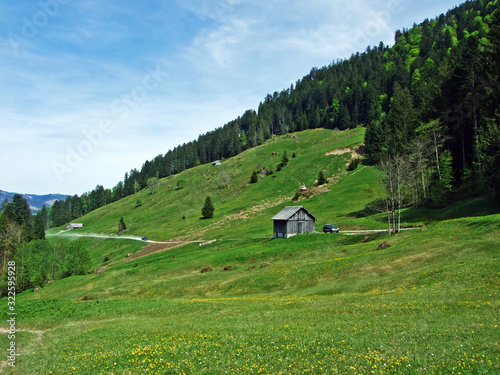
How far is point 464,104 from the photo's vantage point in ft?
211

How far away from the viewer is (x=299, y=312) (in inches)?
850

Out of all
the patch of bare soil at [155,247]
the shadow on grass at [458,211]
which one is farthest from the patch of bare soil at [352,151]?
the patch of bare soil at [155,247]

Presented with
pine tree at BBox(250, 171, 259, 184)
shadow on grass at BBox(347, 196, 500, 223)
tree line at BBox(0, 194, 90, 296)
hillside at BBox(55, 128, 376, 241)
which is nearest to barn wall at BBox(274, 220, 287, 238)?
hillside at BBox(55, 128, 376, 241)

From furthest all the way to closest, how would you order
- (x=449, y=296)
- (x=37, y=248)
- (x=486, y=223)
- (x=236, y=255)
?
(x=37, y=248) → (x=236, y=255) → (x=486, y=223) → (x=449, y=296)

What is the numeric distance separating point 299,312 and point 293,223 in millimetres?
47130

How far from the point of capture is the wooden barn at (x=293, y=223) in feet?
221

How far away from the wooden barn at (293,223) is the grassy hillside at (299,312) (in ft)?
15.3

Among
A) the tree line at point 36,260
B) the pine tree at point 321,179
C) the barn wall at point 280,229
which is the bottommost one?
the tree line at point 36,260

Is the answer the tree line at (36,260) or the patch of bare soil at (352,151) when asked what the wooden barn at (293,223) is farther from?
the patch of bare soil at (352,151)

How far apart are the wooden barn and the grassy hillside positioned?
4674mm

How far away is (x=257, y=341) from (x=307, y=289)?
17.0 m

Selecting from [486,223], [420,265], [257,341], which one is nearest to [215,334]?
[257,341]

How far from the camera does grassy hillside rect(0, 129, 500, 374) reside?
13.1 m

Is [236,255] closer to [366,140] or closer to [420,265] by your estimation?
[420,265]
